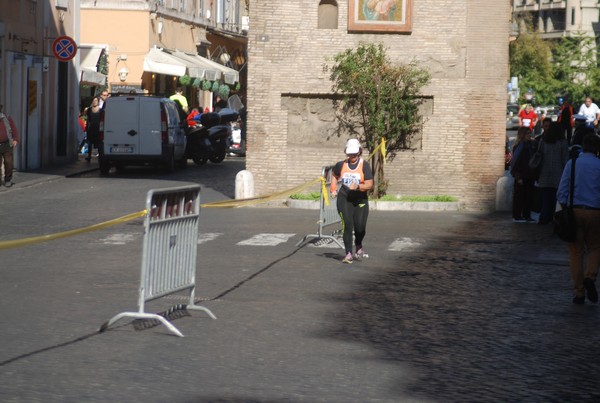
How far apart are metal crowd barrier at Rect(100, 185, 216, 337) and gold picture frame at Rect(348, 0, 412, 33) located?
53.8 feet

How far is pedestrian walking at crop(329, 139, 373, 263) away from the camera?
1712 centimetres

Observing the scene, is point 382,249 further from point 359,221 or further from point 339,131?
point 339,131

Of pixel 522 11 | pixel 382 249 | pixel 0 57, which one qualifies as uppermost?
pixel 522 11

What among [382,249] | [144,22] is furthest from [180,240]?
[144,22]

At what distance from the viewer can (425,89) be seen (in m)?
28.1

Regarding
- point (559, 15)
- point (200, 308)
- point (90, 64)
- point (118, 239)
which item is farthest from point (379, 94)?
point (559, 15)

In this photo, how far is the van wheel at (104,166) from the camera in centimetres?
3584

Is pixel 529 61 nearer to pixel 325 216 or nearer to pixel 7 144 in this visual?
pixel 7 144

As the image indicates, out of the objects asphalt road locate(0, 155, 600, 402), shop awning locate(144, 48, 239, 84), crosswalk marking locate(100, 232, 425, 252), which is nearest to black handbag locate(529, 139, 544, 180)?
asphalt road locate(0, 155, 600, 402)

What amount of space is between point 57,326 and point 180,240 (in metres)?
1.24

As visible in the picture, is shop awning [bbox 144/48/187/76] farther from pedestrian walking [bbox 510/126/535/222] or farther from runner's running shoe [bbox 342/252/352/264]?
runner's running shoe [bbox 342/252/352/264]

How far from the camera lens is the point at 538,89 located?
90.9m

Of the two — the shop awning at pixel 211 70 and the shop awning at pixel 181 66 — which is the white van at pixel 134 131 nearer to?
the shop awning at pixel 181 66

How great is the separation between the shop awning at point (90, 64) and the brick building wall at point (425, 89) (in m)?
17.8
